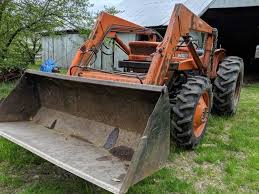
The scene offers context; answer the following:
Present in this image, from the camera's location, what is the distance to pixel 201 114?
4422 mm

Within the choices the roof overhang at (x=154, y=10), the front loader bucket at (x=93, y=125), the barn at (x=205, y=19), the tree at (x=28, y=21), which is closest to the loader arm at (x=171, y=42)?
the front loader bucket at (x=93, y=125)

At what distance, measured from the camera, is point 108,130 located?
12.5 feet

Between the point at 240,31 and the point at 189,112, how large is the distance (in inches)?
540

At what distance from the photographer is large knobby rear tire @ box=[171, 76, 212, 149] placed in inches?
162

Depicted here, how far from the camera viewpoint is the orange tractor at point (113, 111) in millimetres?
2982

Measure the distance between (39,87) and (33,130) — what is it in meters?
0.74

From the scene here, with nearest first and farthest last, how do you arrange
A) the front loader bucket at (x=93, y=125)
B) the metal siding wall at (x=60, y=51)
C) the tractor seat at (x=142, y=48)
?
the front loader bucket at (x=93, y=125)
the tractor seat at (x=142, y=48)
the metal siding wall at (x=60, y=51)

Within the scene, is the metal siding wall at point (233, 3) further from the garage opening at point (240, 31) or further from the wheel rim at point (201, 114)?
the wheel rim at point (201, 114)

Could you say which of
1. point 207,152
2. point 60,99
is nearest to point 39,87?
point 60,99

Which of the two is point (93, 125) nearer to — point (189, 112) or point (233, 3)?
point (189, 112)

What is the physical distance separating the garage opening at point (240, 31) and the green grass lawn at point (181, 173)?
8.55m

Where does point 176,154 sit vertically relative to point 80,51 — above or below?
below

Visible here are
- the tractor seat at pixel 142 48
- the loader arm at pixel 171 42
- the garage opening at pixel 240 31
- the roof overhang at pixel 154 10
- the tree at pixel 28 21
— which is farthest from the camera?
the garage opening at pixel 240 31

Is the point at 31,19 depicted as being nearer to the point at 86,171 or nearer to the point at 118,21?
the point at 118,21
